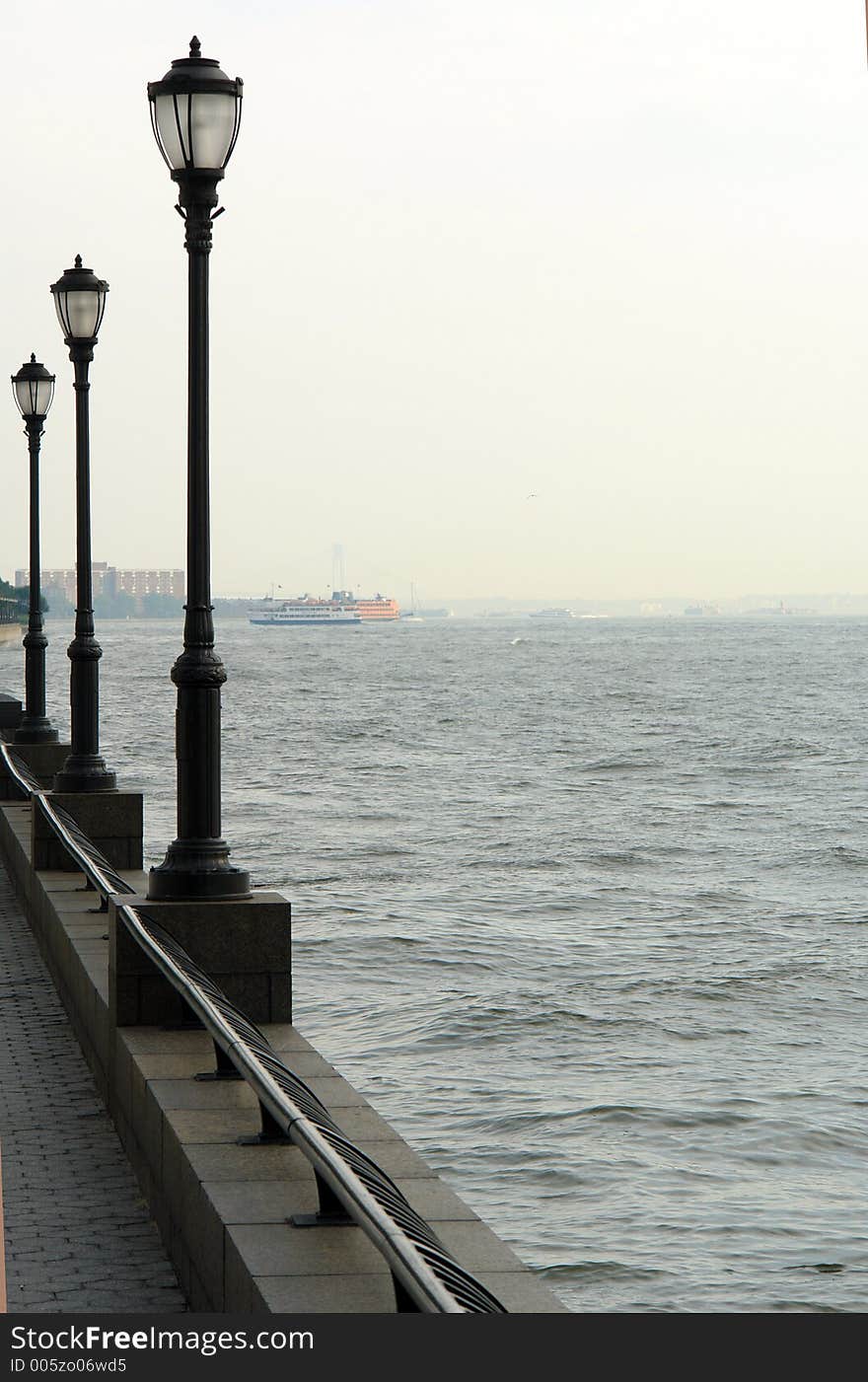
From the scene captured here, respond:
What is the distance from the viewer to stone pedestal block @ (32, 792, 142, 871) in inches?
523

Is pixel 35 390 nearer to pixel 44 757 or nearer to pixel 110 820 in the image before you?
pixel 44 757

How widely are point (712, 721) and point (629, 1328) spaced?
69.3 meters

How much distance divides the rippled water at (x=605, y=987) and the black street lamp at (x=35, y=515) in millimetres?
3654

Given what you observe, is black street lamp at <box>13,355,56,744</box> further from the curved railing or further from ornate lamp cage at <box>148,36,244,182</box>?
the curved railing

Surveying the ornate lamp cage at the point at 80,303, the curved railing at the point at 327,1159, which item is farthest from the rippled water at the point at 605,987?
the ornate lamp cage at the point at 80,303

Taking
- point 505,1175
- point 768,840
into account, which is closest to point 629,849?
point 768,840

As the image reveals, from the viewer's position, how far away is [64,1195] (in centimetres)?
693

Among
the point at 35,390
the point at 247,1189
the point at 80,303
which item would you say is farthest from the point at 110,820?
the point at 247,1189

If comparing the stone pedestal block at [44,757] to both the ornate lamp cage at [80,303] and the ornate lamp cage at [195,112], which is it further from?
the ornate lamp cage at [195,112]

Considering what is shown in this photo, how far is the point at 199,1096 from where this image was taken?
657cm

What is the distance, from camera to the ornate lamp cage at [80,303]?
1415 cm

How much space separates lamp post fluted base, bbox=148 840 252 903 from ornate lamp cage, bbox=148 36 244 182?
3068 millimetres

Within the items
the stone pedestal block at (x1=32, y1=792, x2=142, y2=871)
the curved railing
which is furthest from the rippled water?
the curved railing

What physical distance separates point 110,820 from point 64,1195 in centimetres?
668
